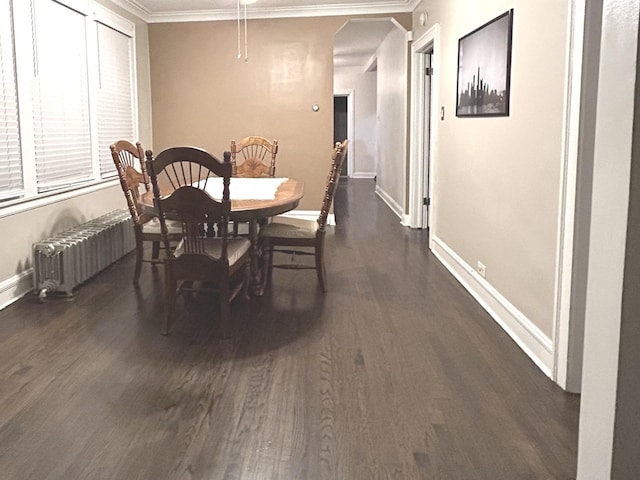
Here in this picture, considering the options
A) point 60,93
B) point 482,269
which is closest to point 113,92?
point 60,93

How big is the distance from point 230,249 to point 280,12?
4094 millimetres

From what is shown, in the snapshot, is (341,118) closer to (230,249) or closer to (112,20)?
(112,20)

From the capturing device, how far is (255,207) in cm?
348

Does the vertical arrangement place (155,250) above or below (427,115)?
below

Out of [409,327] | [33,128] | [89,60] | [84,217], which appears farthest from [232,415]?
[89,60]

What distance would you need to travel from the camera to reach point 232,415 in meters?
2.39

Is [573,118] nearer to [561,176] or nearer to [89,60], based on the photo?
[561,176]

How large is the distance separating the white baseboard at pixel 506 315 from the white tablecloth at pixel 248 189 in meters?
1.47

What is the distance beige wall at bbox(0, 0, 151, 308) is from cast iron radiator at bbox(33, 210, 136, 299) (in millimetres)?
117

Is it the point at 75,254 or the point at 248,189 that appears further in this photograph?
the point at 248,189

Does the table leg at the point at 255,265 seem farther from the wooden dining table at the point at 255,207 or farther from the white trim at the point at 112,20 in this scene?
the white trim at the point at 112,20

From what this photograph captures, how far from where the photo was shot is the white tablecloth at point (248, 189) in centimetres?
390

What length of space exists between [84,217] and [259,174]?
1.60m

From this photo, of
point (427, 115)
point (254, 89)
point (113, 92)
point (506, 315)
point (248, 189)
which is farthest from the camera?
point (254, 89)
